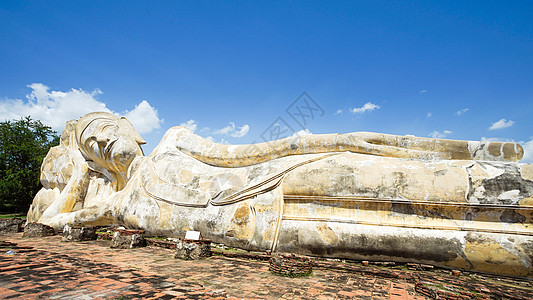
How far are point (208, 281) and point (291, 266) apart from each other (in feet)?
3.41

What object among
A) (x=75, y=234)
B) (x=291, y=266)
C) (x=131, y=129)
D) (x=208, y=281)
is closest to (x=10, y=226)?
(x=75, y=234)

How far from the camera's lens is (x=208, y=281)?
3318 millimetres

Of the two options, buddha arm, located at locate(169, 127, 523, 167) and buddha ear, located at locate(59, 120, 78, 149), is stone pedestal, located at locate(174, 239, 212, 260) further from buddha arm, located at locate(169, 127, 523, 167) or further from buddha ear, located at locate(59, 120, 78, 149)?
buddha ear, located at locate(59, 120, 78, 149)

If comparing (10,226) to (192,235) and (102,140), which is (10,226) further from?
(192,235)

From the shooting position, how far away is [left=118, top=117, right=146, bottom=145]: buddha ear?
7.81 metres

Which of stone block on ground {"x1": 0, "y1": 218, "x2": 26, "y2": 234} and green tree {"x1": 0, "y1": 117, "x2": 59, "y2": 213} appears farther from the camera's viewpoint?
green tree {"x1": 0, "y1": 117, "x2": 59, "y2": 213}

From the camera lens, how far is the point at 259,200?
494 centimetres

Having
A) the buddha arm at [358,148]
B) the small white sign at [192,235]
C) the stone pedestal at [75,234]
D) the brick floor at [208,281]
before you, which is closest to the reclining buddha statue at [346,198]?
the buddha arm at [358,148]

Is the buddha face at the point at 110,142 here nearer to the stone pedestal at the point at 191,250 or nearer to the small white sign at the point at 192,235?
the small white sign at the point at 192,235

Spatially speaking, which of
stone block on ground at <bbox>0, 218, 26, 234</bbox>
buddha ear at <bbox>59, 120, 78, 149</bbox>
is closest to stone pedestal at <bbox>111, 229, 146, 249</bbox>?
stone block on ground at <bbox>0, 218, 26, 234</bbox>

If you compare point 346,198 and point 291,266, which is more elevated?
point 346,198

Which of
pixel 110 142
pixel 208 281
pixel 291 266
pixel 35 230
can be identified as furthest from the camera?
pixel 110 142

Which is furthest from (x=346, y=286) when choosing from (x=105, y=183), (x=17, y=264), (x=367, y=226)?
(x=105, y=183)

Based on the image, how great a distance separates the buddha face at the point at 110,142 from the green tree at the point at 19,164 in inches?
462
